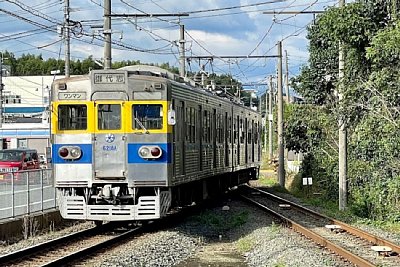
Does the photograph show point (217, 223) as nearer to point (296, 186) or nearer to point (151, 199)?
point (151, 199)

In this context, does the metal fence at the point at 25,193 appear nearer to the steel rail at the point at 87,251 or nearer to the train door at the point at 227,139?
the steel rail at the point at 87,251

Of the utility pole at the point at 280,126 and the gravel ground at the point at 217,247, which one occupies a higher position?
the utility pole at the point at 280,126

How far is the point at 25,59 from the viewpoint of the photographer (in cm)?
12550

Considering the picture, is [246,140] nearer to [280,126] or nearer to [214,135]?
[280,126]

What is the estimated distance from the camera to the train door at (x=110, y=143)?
1508 cm

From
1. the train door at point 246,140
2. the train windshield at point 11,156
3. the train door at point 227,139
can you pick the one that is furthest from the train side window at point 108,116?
the train windshield at point 11,156

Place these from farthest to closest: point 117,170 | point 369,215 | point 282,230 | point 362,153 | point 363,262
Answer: point 362,153 → point 369,215 → point 282,230 → point 117,170 → point 363,262

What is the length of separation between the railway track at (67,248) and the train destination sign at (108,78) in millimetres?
3105

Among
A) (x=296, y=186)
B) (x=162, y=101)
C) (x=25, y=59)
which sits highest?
(x=25, y=59)

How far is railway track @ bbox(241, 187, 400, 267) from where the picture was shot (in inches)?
486

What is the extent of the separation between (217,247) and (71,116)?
13.1ft

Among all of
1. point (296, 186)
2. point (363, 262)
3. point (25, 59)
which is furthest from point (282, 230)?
point (25, 59)

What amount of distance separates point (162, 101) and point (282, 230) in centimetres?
403

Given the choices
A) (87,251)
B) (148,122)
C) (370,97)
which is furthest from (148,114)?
(370,97)
